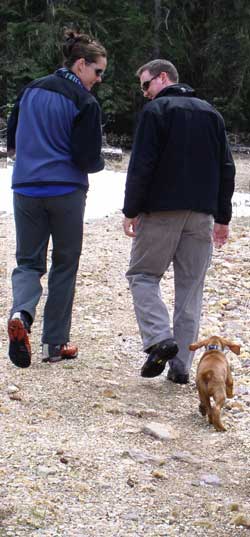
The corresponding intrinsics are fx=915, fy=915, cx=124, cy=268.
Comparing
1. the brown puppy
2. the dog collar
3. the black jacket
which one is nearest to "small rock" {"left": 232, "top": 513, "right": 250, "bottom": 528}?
the brown puppy

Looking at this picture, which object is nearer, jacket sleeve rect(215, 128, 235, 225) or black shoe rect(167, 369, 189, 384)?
jacket sleeve rect(215, 128, 235, 225)

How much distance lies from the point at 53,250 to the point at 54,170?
1.62ft

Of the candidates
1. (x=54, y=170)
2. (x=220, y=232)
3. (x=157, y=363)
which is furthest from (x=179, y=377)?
(x=54, y=170)

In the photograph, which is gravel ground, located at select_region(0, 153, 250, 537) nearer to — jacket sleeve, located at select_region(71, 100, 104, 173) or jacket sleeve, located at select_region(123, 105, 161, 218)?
jacket sleeve, located at select_region(123, 105, 161, 218)

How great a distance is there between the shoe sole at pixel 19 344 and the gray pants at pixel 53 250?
0.66ft

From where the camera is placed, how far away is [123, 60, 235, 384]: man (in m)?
5.04

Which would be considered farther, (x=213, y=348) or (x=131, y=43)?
(x=131, y=43)

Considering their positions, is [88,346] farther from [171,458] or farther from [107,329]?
[171,458]

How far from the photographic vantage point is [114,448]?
13.8ft

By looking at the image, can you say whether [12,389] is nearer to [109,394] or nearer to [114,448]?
[109,394]

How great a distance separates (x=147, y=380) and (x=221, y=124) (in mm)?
1577

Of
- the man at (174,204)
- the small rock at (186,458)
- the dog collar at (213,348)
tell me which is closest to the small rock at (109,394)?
the man at (174,204)

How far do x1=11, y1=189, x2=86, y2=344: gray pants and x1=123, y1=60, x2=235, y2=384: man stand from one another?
1.16ft

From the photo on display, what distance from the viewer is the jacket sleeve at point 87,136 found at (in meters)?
5.15
